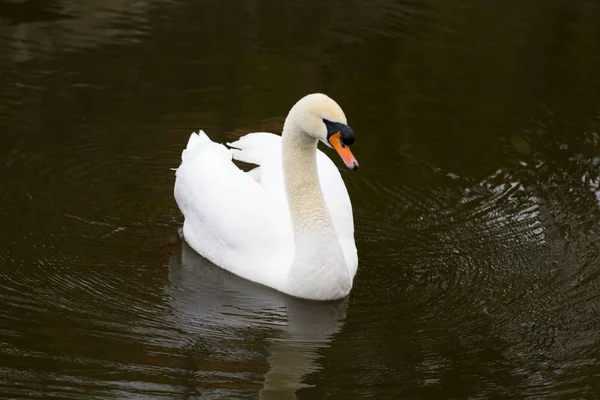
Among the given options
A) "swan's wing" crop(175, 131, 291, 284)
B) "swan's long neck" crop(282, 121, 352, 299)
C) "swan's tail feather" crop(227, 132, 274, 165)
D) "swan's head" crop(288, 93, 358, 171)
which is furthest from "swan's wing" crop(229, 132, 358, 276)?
"swan's head" crop(288, 93, 358, 171)

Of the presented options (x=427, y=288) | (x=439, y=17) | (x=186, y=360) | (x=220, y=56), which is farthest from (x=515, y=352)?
(x=439, y=17)

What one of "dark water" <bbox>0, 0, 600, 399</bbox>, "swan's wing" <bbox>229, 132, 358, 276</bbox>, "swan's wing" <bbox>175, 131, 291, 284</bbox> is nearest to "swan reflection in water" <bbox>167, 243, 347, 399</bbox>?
"dark water" <bbox>0, 0, 600, 399</bbox>

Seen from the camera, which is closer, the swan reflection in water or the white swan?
the swan reflection in water

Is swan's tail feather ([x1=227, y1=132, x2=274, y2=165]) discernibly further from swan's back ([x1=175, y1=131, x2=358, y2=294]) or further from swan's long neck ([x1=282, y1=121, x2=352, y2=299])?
swan's long neck ([x1=282, y1=121, x2=352, y2=299])

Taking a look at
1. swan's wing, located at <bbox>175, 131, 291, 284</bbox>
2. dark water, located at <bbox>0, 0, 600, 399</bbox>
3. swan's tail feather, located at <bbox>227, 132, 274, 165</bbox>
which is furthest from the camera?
swan's tail feather, located at <bbox>227, 132, 274, 165</bbox>

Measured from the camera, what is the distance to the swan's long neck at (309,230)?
7.80 metres

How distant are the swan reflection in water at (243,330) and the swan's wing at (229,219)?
0.39ft

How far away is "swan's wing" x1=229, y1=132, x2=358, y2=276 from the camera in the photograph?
8.30m

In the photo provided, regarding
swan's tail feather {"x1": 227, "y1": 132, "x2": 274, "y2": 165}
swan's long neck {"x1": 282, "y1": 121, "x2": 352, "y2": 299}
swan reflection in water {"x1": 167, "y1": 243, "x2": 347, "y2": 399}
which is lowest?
swan reflection in water {"x1": 167, "y1": 243, "x2": 347, "y2": 399}

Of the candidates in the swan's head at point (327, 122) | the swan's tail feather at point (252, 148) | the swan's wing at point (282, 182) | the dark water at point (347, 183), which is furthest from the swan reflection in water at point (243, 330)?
the swan's head at point (327, 122)

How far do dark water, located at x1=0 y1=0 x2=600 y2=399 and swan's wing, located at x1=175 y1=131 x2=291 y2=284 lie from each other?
0.17m

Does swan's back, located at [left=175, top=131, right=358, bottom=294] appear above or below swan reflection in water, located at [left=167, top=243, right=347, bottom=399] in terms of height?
above

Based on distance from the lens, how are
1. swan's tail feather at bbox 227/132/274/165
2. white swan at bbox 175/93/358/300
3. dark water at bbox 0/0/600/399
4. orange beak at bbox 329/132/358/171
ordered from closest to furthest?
dark water at bbox 0/0/600/399
orange beak at bbox 329/132/358/171
white swan at bbox 175/93/358/300
swan's tail feather at bbox 227/132/274/165

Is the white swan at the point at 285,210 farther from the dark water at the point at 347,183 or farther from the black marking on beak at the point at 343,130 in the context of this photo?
the dark water at the point at 347,183
